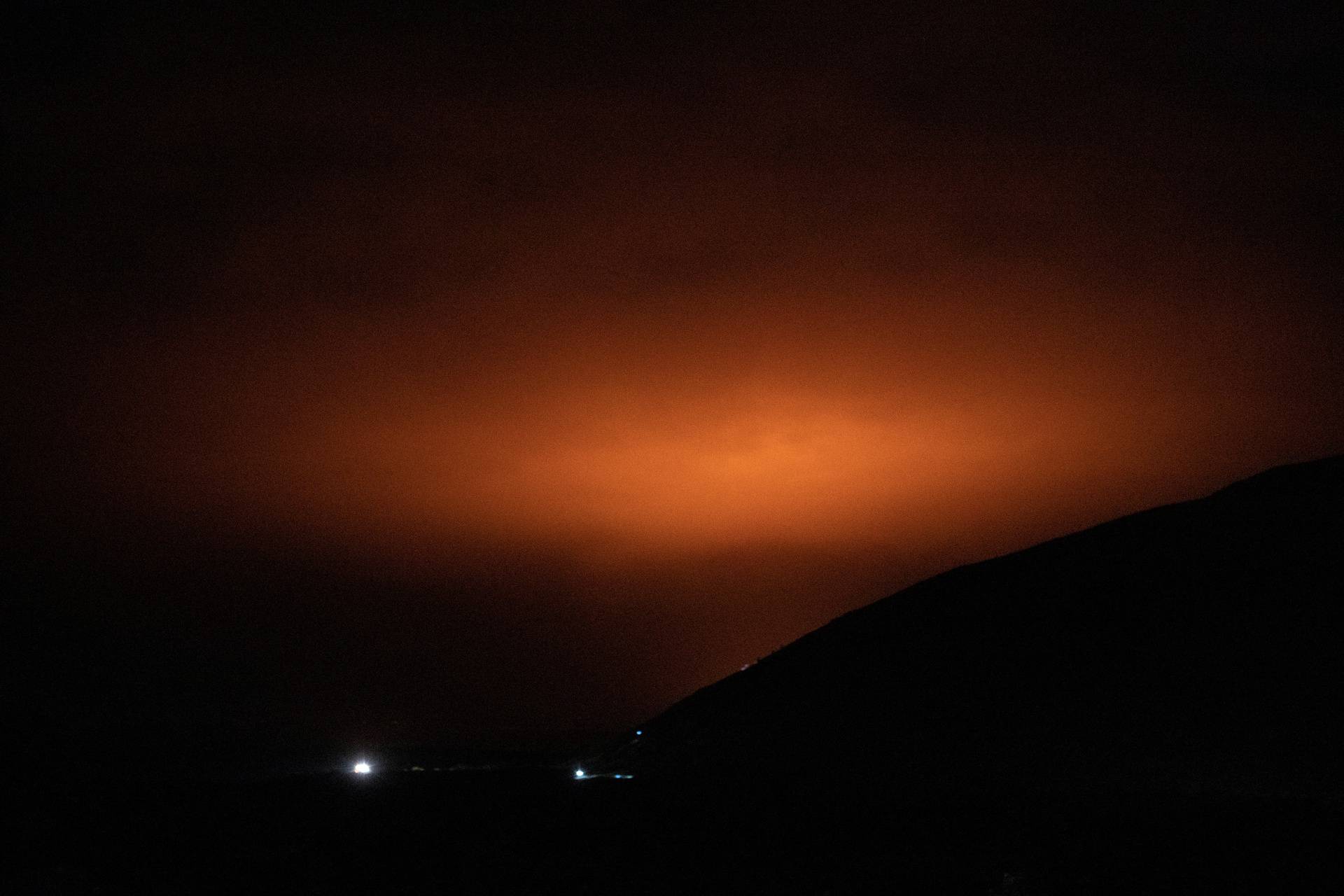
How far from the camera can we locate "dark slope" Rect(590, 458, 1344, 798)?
911 inches

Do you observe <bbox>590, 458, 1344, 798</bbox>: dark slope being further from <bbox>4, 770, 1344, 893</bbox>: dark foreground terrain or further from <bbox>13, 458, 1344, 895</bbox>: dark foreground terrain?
<bbox>4, 770, 1344, 893</bbox>: dark foreground terrain

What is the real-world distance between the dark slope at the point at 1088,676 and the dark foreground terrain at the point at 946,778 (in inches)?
2.9

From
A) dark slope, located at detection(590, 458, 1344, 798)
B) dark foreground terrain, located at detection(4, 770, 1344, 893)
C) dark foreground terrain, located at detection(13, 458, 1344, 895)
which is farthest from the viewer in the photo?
dark slope, located at detection(590, 458, 1344, 798)

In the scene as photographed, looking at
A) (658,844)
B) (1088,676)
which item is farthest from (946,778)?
(658,844)

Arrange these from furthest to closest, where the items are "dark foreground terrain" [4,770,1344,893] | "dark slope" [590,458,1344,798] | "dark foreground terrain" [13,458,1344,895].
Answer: "dark slope" [590,458,1344,798]
"dark foreground terrain" [13,458,1344,895]
"dark foreground terrain" [4,770,1344,893]

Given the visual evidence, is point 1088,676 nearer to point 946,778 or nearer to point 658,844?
point 946,778

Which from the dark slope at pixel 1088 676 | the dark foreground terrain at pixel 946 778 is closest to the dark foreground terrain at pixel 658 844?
the dark foreground terrain at pixel 946 778

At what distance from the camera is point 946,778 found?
79.4 feet

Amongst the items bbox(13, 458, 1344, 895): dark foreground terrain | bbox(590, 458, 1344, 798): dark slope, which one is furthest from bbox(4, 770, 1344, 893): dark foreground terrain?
bbox(590, 458, 1344, 798): dark slope

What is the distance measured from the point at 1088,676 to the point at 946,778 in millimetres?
4608

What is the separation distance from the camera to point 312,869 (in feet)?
52.6

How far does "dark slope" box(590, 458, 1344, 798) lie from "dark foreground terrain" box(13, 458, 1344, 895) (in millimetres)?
74

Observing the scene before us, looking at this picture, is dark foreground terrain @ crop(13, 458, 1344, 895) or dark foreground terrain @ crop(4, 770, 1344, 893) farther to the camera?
dark foreground terrain @ crop(13, 458, 1344, 895)

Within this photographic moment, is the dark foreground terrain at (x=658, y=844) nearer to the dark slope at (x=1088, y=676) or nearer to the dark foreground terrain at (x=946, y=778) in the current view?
the dark foreground terrain at (x=946, y=778)
